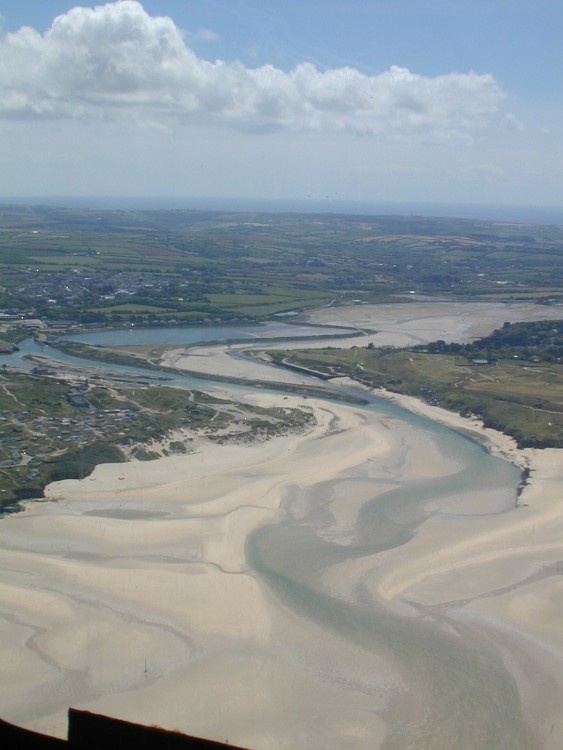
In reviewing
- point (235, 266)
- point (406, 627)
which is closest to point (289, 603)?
point (406, 627)

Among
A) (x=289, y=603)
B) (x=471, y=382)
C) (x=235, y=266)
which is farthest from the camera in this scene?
(x=235, y=266)

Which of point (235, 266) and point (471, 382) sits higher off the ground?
point (235, 266)

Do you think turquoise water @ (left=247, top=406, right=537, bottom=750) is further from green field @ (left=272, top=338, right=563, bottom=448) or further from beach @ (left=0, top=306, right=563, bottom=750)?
green field @ (left=272, top=338, right=563, bottom=448)

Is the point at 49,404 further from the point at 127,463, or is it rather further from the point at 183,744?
the point at 183,744

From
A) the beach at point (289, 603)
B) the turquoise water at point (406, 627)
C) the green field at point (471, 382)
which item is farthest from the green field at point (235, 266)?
the turquoise water at point (406, 627)

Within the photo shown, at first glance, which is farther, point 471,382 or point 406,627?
point 471,382

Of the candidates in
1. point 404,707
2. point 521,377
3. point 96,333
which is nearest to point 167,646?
point 404,707

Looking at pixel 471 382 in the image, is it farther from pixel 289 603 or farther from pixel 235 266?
pixel 235 266

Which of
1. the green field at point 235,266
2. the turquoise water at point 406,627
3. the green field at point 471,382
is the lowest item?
the turquoise water at point 406,627

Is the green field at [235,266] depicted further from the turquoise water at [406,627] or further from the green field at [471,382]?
the turquoise water at [406,627]

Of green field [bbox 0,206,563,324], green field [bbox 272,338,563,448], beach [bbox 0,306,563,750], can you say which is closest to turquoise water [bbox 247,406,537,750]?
beach [bbox 0,306,563,750]
